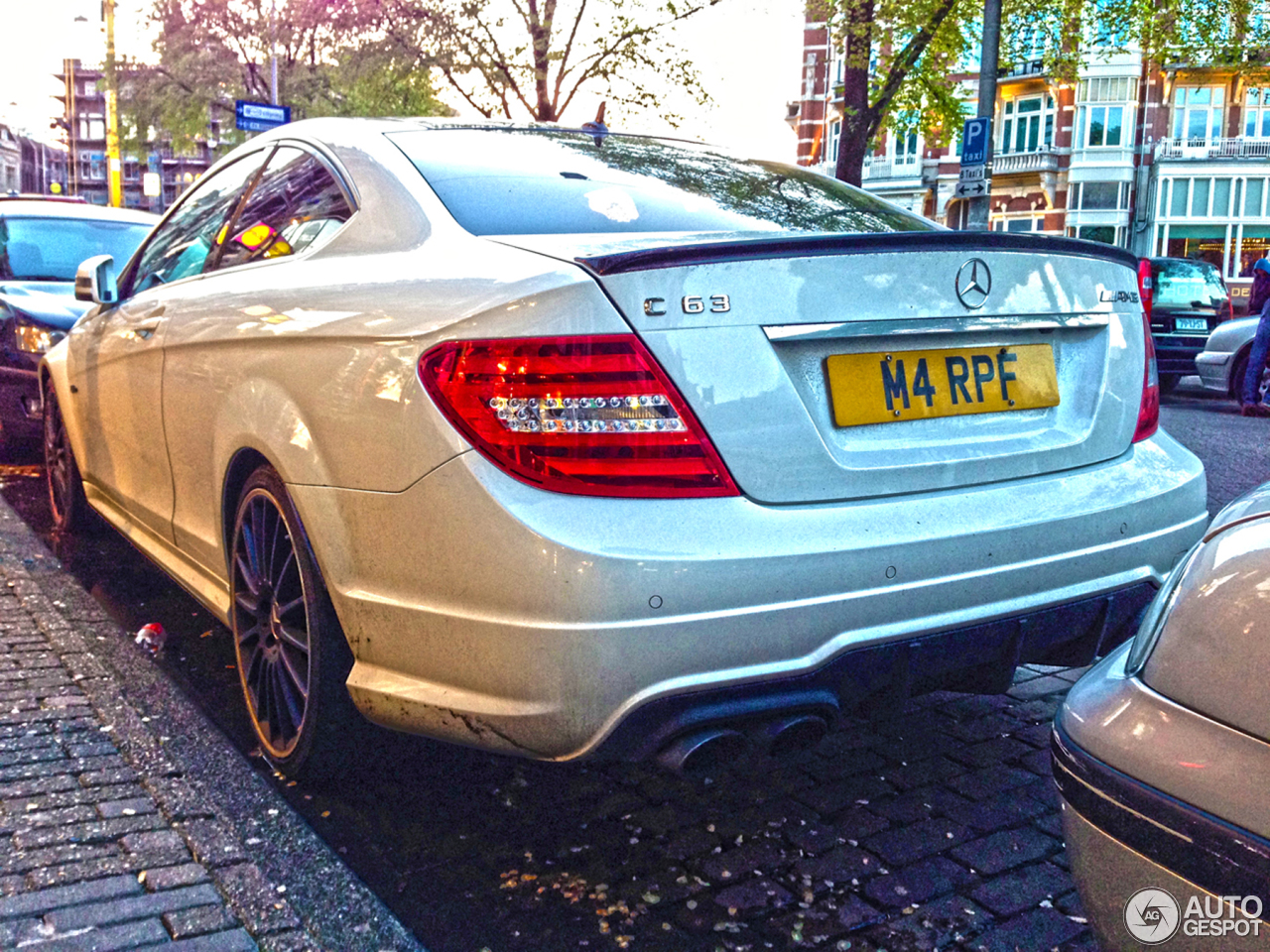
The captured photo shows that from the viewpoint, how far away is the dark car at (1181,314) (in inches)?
616

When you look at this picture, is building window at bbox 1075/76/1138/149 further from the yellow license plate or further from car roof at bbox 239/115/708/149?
the yellow license plate

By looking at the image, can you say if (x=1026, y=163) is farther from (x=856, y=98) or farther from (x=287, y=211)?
(x=287, y=211)

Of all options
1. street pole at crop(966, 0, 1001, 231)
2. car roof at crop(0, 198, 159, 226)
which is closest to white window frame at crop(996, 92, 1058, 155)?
street pole at crop(966, 0, 1001, 231)

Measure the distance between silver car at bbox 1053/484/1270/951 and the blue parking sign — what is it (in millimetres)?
14532

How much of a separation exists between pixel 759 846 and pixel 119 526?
2.74 meters

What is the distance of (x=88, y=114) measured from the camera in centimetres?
14800

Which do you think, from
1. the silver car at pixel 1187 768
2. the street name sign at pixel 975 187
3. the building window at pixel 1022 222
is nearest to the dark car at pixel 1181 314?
the street name sign at pixel 975 187

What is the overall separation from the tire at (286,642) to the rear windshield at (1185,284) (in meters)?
14.9

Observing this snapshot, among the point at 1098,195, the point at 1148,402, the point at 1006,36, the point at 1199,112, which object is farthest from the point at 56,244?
the point at 1199,112

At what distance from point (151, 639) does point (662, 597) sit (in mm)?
2458

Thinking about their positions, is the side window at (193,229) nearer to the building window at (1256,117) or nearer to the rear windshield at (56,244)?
the rear windshield at (56,244)

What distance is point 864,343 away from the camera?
2344 mm

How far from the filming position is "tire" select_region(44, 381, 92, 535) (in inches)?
203

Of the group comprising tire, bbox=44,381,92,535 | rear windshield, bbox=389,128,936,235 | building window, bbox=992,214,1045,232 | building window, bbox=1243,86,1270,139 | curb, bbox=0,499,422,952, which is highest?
building window, bbox=1243,86,1270,139
